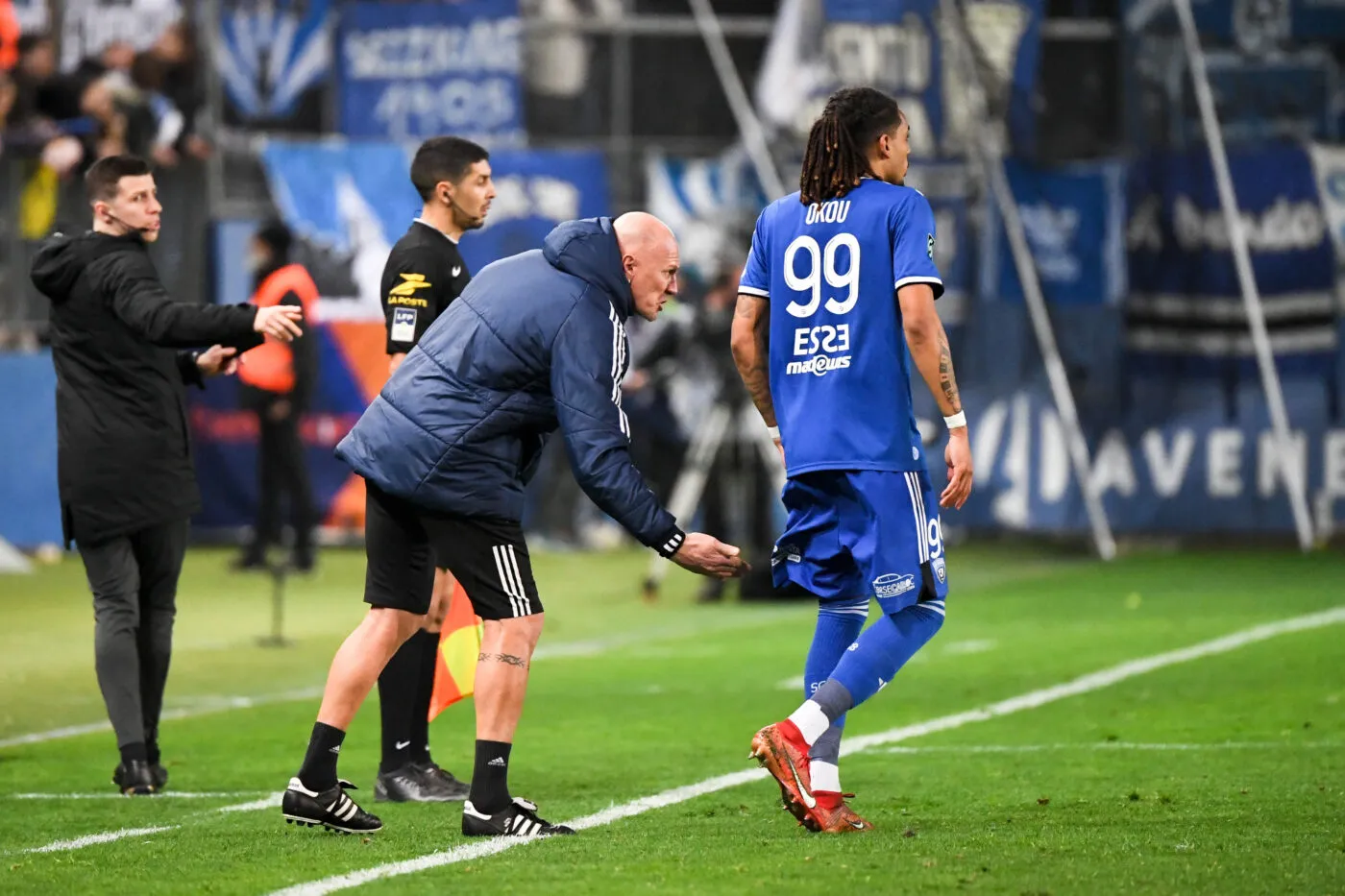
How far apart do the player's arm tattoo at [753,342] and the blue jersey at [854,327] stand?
0.17 m

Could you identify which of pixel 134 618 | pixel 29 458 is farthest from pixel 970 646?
pixel 29 458

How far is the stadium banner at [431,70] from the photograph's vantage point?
866 inches

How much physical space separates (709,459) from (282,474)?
340 centimetres

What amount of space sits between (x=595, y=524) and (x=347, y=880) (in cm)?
1579

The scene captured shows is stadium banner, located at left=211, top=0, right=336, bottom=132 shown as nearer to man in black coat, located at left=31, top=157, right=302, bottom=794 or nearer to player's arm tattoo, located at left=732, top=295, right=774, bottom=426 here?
man in black coat, located at left=31, top=157, right=302, bottom=794

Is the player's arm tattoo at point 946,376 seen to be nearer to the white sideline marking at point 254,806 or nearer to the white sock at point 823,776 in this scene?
the white sock at point 823,776

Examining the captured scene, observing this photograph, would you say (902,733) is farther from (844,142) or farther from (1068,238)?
(1068,238)

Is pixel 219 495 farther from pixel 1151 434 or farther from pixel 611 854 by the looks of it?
pixel 611 854

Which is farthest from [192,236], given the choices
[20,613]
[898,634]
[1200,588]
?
[898,634]

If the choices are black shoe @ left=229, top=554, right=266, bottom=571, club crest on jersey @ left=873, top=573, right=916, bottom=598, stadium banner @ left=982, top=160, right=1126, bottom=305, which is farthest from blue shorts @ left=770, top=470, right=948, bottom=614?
stadium banner @ left=982, top=160, right=1126, bottom=305

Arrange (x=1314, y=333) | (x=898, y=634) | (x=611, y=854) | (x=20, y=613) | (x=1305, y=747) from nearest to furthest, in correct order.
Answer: (x=611, y=854) < (x=898, y=634) < (x=1305, y=747) < (x=20, y=613) < (x=1314, y=333)

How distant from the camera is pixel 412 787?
854cm

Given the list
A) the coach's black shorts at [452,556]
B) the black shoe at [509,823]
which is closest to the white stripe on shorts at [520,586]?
the coach's black shorts at [452,556]

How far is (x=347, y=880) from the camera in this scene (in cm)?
642
